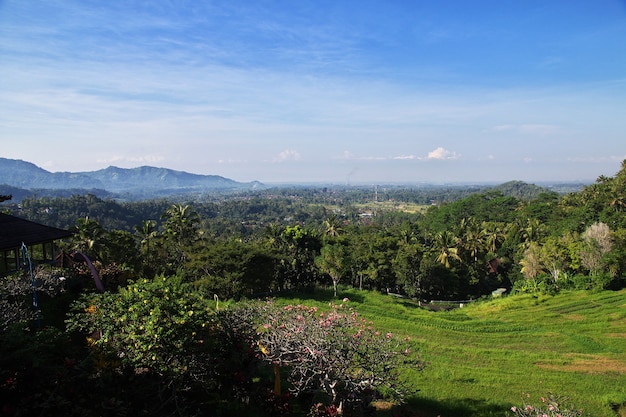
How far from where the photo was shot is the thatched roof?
38.1 ft

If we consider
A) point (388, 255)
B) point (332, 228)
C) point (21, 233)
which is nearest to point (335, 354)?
point (21, 233)

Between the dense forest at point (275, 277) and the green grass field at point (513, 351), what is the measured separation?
261cm

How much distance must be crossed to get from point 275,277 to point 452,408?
22192 mm

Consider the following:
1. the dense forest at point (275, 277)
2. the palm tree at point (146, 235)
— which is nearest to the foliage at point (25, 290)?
the dense forest at point (275, 277)

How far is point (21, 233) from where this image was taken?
1227 centimetres

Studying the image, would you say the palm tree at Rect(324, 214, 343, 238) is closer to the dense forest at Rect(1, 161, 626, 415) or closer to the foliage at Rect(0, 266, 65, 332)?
the dense forest at Rect(1, 161, 626, 415)

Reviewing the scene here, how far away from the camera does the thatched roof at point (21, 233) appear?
38.1 feet

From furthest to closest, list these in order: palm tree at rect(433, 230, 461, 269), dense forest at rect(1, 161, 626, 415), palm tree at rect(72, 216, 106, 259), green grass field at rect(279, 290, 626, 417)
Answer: palm tree at rect(433, 230, 461, 269) < palm tree at rect(72, 216, 106, 259) < green grass field at rect(279, 290, 626, 417) < dense forest at rect(1, 161, 626, 415)

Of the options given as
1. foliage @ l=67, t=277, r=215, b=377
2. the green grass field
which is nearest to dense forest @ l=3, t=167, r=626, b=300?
the green grass field

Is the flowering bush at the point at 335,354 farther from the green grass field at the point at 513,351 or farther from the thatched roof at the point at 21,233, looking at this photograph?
the thatched roof at the point at 21,233

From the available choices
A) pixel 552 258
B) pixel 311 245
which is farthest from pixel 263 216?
pixel 552 258

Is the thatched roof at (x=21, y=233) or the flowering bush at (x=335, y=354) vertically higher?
the thatched roof at (x=21, y=233)

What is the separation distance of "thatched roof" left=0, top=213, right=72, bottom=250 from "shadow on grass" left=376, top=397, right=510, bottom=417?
38.7 ft

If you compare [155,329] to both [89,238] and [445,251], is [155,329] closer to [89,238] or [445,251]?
[89,238]
